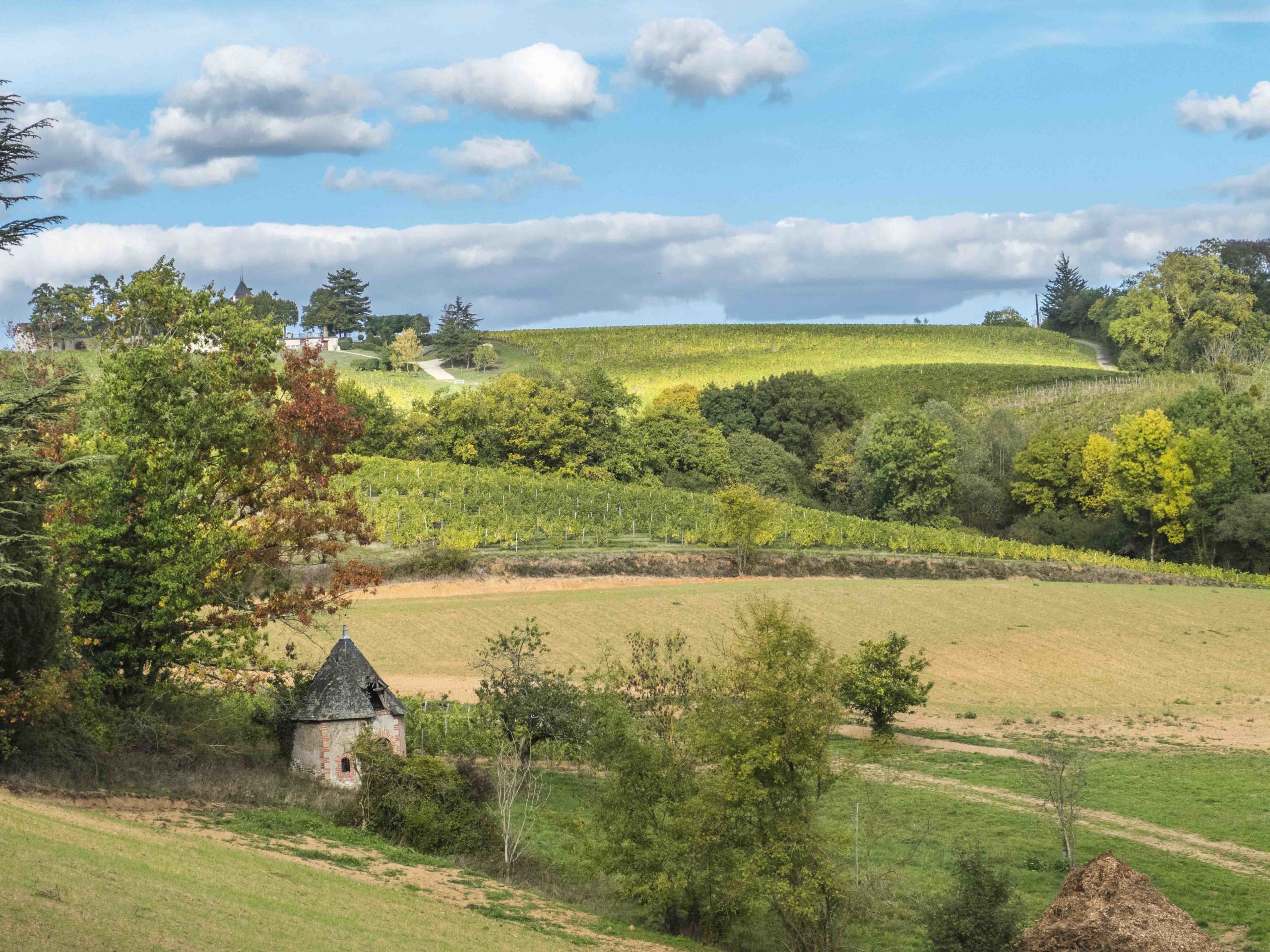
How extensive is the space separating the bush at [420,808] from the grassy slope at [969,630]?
46.1 feet

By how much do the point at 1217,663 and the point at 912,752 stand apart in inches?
834

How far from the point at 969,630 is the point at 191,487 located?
1435 inches

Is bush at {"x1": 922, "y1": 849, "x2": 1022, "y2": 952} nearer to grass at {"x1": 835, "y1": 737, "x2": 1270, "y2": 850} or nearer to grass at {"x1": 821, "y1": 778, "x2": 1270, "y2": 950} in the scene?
grass at {"x1": 821, "y1": 778, "x2": 1270, "y2": 950}

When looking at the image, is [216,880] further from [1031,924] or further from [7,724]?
[1031,924]

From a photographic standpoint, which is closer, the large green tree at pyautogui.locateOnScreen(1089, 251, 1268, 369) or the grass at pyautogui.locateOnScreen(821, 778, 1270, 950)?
the grass at pyautogui.locateOnScreen(821, 778, 1270, 950)

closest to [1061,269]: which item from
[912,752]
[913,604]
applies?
[913,604]

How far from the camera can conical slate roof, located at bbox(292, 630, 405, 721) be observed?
27812 millimetres

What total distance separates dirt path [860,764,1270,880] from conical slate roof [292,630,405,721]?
13.1 metres

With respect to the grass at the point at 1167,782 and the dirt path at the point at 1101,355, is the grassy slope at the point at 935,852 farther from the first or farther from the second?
the dirt path at the point at 1101,355

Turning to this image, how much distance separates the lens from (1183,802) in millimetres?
30125

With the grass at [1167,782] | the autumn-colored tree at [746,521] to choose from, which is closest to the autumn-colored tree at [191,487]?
the grass at [1167,782]

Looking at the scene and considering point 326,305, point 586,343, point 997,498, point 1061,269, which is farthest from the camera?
point 1061,269

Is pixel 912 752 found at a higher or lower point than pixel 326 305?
lower

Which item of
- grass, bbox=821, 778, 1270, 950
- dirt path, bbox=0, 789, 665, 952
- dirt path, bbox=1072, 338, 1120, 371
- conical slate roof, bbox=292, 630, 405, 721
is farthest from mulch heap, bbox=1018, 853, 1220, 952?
dirt path, bbox=1072, 338, 1120, 371
